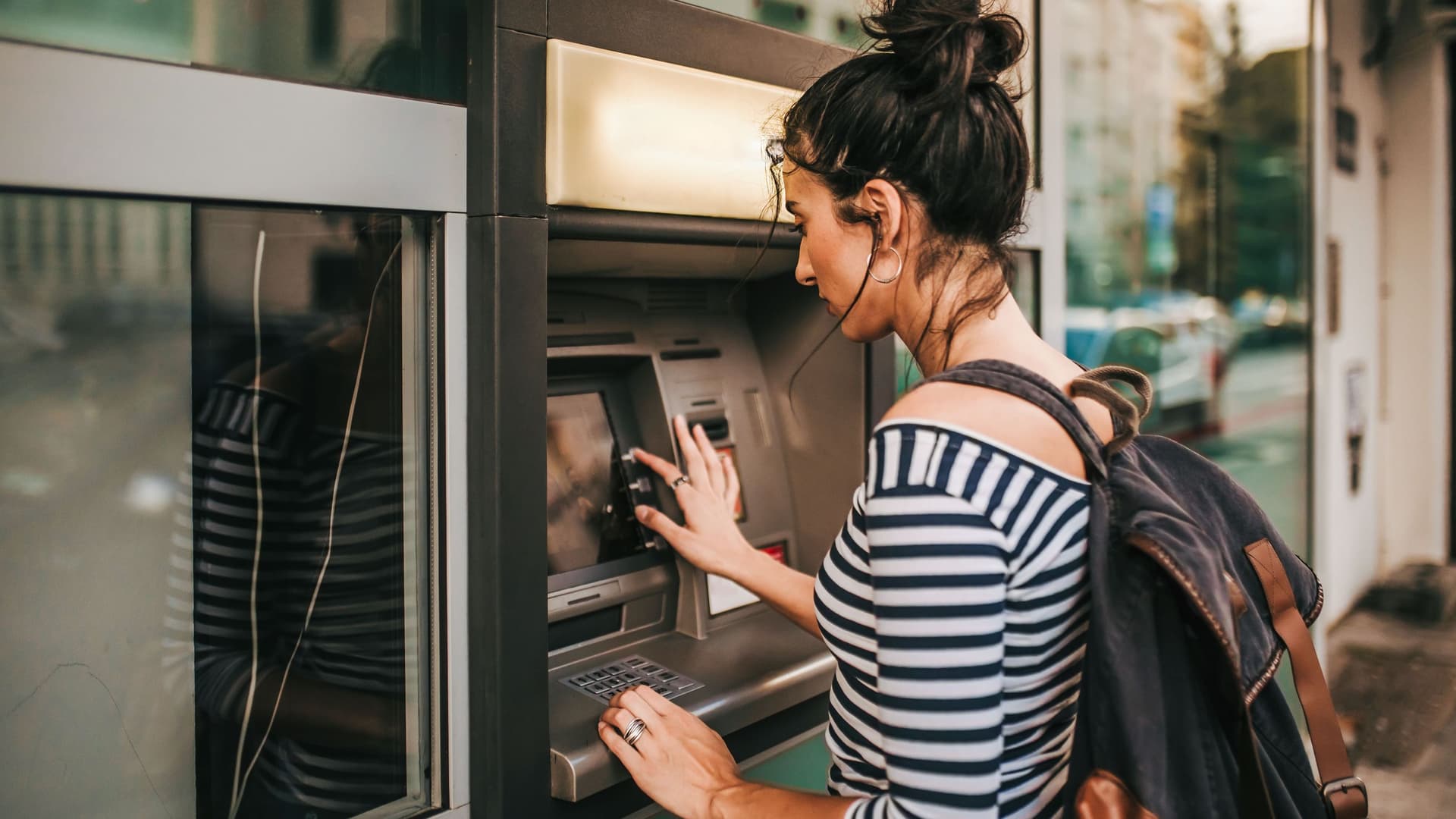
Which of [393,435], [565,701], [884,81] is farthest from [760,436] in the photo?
[884,81]

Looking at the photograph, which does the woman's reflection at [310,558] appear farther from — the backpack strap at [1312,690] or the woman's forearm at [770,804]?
the backpack strap at [1312,690]

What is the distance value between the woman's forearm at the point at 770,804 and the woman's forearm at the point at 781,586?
32 cm

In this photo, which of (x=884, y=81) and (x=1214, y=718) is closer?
(x=1214, y=718)

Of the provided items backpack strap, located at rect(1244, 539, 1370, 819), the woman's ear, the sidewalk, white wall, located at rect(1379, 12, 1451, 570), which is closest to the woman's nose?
the woman's ear

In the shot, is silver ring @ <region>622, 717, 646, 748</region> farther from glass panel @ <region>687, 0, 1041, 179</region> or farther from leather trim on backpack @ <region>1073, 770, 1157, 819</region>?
glass panel @ <region>687, 0, 1041, 179</region>

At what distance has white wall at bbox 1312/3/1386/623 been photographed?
4301mm

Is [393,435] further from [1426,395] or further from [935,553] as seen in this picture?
A: [1426,395]

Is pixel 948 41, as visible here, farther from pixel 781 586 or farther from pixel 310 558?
pixel 310 558

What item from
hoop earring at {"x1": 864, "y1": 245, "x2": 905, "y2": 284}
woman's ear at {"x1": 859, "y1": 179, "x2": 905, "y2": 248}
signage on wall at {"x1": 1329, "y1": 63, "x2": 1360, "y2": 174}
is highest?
signage on wall at {"x1": 1329, "y1": 63, "x2": 1360, "y2": 174}

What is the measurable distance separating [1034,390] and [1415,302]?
569 cm

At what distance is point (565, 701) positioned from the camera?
60.6 inches

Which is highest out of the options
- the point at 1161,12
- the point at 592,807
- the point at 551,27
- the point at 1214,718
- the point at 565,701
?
the point at 1161,12

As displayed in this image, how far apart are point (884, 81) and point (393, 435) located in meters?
0.73

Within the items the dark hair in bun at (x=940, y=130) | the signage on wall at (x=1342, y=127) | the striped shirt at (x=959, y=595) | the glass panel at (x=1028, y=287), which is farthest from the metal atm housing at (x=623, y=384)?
the signage on wall at (x=1342, y=127)
